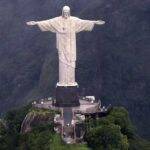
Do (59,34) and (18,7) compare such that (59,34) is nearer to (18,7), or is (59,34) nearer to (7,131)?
(7,131)

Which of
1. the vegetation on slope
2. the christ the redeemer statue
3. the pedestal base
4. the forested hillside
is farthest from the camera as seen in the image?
the forested hillside

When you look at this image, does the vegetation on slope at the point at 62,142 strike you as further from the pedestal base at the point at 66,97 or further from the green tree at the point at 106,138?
the pedestal base at the point at 66,97

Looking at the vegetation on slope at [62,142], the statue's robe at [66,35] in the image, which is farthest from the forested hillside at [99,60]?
the vegetation on slope at [62,142]

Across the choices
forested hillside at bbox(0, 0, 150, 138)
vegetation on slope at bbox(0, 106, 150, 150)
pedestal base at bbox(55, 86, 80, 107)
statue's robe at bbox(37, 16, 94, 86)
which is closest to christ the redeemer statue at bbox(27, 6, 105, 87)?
statue's robe at bbox(37, 16, 94, 86)

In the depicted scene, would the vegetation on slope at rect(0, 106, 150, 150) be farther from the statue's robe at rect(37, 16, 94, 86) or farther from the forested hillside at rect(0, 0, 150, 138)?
the forested hillside at rect(0, 0, 150, 138)

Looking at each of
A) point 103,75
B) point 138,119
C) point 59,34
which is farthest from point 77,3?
point 59,34

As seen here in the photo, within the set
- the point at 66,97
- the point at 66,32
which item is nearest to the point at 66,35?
the point at 66,32
